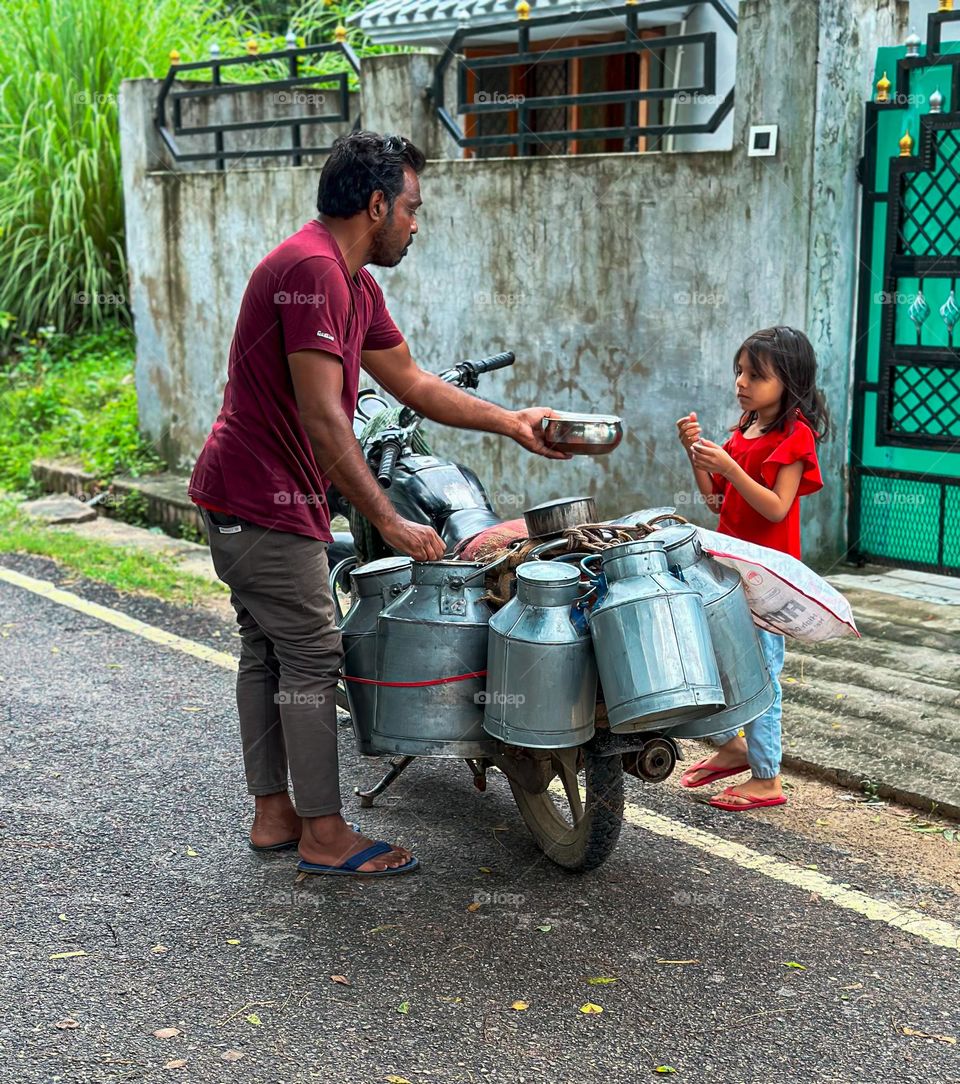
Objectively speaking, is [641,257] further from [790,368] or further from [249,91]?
[249,91]

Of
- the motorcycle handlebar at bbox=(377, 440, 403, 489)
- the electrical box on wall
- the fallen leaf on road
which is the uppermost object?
the electrical box on wall

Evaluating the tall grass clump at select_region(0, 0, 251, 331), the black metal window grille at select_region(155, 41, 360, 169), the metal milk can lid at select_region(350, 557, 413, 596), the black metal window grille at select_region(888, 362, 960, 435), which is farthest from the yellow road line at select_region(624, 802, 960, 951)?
the tall grass clump at select_region(0, 0, 251, 331)

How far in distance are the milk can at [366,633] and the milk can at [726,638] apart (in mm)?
764

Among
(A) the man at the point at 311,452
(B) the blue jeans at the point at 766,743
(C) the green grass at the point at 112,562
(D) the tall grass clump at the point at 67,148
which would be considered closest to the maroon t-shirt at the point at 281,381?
(A) the man at the point at 311,452

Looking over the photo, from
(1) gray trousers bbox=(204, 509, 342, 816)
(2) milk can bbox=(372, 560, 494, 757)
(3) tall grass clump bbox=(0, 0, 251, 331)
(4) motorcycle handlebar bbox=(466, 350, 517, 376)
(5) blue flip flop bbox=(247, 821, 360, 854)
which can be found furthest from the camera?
(3) tall grass clump bbox=(0, 0, 251, 331)

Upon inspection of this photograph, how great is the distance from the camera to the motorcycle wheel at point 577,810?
350 centimetres

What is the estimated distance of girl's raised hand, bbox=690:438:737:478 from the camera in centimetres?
406

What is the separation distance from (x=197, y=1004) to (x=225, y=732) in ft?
6.23

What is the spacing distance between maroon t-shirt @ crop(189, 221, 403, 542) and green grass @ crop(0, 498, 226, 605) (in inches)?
130

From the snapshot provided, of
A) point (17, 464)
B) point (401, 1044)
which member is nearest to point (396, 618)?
point (401, 1044)

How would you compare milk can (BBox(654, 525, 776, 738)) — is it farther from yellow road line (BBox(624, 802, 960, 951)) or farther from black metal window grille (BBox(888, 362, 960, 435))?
black metal window grille (BBox(888, 362, 960, 435))

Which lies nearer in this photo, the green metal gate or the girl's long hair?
the girl's long hair

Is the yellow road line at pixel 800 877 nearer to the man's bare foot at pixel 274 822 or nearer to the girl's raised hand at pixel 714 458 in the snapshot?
the man's bare foot at pixel 274 822

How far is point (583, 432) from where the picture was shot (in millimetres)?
3682
